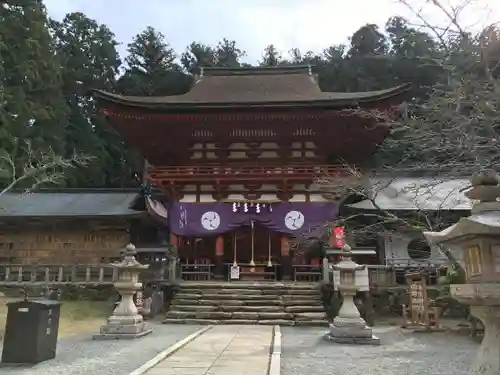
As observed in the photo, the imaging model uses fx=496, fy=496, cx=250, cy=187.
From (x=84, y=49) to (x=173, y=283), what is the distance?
33.2 metres

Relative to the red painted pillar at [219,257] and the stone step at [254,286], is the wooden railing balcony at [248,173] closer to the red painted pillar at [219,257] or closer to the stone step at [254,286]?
the red painted pillar at [219,257]

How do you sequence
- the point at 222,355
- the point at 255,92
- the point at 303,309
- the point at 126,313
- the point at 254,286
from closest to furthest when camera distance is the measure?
the point at 222,355 < the point at 126,313 < the point at 303,309 < the point at 254,286 < the point at 255,92

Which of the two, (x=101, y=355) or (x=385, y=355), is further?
(x=385, y=355)

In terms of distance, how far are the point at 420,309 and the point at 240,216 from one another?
7523 millimetres

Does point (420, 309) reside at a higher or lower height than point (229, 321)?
higher

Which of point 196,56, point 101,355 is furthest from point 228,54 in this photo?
point 101,355

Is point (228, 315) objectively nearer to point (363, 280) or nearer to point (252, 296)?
point (252, 296)

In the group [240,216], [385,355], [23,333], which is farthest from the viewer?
[240,216]

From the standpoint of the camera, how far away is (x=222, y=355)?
8.62 meters

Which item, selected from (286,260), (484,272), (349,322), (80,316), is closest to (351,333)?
(349,322)

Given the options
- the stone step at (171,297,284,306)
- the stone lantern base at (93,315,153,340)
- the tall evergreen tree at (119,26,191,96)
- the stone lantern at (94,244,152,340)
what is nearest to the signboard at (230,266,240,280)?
the stone step at (171,297,284,306)

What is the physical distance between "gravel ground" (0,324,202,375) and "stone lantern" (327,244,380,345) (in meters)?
3.39

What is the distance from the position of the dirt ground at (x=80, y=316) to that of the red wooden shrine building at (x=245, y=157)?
3.76 metres

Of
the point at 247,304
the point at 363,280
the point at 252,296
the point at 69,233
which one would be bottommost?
the point at 247,304
